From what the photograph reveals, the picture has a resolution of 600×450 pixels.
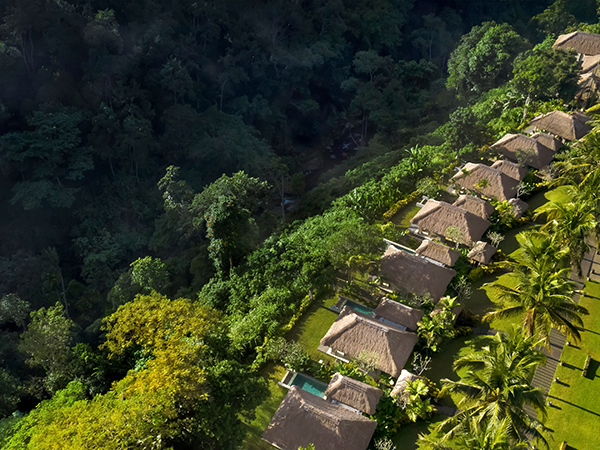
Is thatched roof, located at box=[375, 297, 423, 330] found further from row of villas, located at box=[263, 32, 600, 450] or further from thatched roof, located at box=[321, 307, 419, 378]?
thatched roof, located at box=[321, 307, 419, 378]

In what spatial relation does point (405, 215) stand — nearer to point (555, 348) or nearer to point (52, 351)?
point (555, 348)

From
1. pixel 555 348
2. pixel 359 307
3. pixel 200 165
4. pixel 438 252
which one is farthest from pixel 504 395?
pixel 200 165

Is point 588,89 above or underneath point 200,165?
A: underneath

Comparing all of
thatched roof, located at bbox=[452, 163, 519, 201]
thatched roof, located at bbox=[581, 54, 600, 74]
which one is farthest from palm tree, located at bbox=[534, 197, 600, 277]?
thatched roof, located at bbox=[581, 54, 600, 74]

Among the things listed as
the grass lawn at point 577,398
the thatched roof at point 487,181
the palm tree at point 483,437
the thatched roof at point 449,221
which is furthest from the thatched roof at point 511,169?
the palm tree at point 483,437

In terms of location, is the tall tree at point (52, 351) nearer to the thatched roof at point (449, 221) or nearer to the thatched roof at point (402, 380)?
the thatched roof at point (402, 380)
